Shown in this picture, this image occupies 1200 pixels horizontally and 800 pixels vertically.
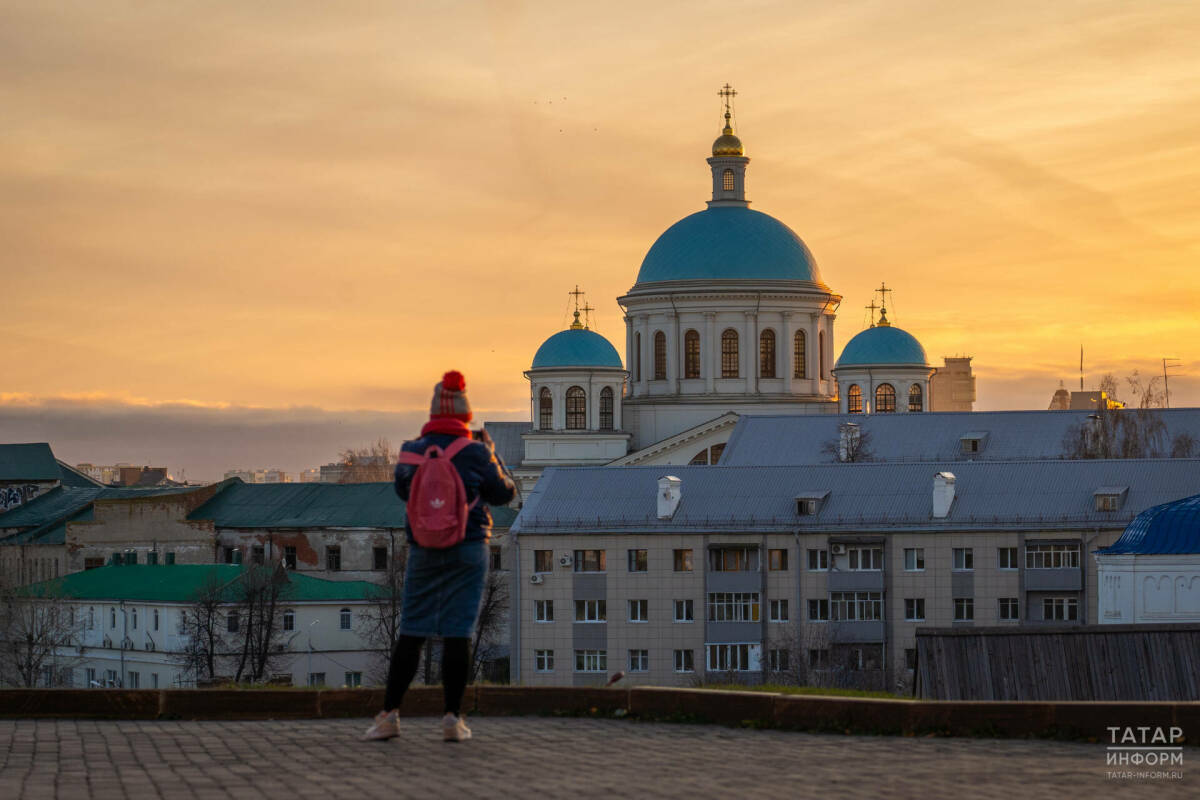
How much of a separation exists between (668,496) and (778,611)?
5.61m

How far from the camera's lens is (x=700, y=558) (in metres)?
63.6

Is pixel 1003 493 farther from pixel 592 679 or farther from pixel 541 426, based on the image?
pixel 541 426

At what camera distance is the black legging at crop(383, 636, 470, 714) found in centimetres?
1305

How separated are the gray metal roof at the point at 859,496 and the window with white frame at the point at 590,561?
0.76 m

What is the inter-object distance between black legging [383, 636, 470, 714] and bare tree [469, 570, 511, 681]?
2262 inches

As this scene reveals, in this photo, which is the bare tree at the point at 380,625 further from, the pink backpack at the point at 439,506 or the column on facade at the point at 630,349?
the pink backpack at the point at 439,506

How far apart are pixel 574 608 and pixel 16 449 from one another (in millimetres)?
68222

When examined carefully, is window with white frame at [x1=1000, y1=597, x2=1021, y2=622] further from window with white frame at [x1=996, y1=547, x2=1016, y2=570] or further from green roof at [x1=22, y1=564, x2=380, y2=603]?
green roof at [x1=22, y1=564, x2=380, y2=603]

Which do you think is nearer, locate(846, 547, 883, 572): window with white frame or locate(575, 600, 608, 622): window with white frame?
locate(846, 547, 883, 572): window with white frame

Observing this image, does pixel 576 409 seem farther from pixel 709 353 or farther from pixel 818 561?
pixel 818 561

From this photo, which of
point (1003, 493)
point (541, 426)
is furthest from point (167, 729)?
point (541, 426)

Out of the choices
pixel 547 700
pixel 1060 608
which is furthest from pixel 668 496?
pixel 547 700

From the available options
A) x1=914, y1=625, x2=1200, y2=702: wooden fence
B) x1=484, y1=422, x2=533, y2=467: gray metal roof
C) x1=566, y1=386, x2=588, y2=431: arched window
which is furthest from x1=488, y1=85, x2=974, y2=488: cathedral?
x1=914, y1=625, x2=1200, y2=702: wooden fence

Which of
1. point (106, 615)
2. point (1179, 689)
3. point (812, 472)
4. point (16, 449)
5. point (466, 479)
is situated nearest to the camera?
point (466, 479)
